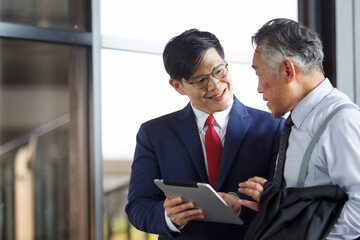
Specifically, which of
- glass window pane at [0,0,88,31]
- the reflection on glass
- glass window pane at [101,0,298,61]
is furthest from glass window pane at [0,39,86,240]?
glass window pane at [101,0,298,61]

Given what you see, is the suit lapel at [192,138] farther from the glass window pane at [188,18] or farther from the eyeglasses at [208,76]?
the glass window pane at [188,18]

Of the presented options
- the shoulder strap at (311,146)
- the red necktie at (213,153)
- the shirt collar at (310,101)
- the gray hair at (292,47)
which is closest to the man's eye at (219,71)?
the red necktie at (213,153)

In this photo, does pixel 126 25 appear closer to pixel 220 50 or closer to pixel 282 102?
pixel 220 50

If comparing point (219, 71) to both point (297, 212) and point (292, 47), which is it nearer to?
point (292, 47)

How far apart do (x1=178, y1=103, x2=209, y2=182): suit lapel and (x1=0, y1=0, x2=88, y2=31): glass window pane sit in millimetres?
1622

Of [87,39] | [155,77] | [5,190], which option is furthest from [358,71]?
[5,190]

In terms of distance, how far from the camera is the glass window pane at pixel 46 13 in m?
3.18

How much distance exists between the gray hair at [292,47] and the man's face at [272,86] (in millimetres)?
20

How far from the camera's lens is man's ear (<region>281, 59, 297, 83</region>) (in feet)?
5.16

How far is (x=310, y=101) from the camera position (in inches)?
61.1

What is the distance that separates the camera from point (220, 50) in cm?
203

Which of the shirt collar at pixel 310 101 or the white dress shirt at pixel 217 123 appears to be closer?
the shirt collar at pixel 310 101

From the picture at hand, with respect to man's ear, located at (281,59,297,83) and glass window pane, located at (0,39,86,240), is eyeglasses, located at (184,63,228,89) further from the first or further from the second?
glass window pane, located at (0,39,86,240)

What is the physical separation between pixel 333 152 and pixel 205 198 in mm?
428
